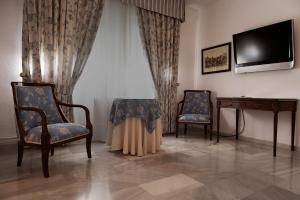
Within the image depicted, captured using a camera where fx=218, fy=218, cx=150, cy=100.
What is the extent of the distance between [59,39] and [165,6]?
1.99 metres

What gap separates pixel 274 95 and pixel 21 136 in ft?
10.9

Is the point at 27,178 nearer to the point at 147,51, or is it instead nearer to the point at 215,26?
the point at 147,51

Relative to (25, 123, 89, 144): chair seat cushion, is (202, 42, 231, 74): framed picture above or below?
above

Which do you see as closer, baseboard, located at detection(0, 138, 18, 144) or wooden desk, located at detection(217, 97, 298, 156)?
wooden desk, located at detection(217, 97, 298, 156)

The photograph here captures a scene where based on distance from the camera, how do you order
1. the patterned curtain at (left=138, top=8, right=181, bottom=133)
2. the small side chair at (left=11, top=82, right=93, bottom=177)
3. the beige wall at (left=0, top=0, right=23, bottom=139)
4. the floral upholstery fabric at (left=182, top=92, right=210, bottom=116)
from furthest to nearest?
the floral upholstery fabric at (left=182, top=92, right=210, bottom=116) < the patterned curtain at (left=138, top=8, right=181, bottom=133) < the beige wall at (left=0, top=0, right=23, bottom=139) < the small side chair at (left=11, top=82, right=93, bottom=177)

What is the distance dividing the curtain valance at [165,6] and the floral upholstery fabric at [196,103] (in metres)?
1.50

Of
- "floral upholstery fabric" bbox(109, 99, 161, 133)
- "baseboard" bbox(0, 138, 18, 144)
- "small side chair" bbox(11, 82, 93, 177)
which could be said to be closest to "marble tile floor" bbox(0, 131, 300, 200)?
"baseboard" bbox(0, 138, 18, 144)

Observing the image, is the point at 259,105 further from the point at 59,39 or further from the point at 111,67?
the point at 59,39

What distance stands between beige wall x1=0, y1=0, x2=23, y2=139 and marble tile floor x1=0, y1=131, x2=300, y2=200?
36 centimetres

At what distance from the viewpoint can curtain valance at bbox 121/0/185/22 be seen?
3670mm

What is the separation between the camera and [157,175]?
206 cm

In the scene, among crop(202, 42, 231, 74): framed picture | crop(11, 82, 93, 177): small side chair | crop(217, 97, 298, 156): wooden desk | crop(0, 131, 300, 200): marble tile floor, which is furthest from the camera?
crop(202, 42, 231, 74): framed picture

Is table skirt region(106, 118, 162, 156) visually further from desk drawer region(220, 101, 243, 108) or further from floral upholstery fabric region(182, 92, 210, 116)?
floral upholstery fabric region(182, 92, 210, 116)

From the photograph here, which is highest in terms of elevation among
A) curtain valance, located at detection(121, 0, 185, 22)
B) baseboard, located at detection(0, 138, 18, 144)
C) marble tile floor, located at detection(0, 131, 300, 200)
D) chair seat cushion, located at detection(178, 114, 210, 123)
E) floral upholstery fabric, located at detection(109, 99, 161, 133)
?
curtain valance, located at detection(121, 0, 185, 22)
